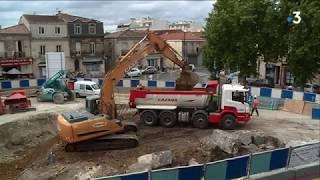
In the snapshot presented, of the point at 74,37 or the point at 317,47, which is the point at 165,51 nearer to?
the point at 317,47

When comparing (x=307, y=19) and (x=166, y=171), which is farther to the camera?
(x=307, y=19)

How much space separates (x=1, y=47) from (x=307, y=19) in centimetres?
3655

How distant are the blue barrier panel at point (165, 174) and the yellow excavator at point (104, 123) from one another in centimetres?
771

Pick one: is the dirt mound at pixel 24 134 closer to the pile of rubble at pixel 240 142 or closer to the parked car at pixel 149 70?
the pile of rubble at pixel 240 142

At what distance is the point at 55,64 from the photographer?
38.7m

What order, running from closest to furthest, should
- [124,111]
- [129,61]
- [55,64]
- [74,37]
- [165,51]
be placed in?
[129,61] < [165,51] < [124,111] < [55,64] < [74,37]

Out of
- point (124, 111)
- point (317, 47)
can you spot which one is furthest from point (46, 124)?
point (317, 47)

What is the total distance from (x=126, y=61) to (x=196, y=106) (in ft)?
14.8

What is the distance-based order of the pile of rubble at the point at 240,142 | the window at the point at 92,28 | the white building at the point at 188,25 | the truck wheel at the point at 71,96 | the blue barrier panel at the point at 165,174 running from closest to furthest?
the blue barrier panel at the point at 165,174
the pile of rubble at the point at 240,142
the truck wheel at the point at 71,96
the window at the point at 92,28
the white building at the point at 188,25

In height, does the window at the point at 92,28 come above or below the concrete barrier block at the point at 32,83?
above

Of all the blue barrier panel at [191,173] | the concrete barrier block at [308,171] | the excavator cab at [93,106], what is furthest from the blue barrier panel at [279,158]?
the excavator cab at [93,106]

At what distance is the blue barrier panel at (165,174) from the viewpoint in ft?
35.2

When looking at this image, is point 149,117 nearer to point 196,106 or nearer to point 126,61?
point 196,106

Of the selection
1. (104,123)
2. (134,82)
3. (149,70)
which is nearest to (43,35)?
(149,70)
